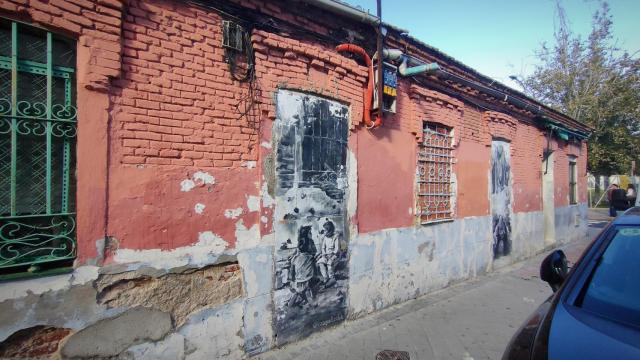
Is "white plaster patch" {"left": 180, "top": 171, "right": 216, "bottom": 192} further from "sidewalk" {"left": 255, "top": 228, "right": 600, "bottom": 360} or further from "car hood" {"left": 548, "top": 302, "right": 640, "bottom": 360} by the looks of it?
"car hood" {"left": 548, "top": 302, "right": 640, "bottom": 360}

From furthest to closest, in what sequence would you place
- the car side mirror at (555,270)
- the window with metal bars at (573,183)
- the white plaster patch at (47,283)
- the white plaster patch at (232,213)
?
the window with metal bars at (573,183) < the white plaster patch at (232,213) < the car side mirror at (555,270) < the white plaster patch at (47,283)

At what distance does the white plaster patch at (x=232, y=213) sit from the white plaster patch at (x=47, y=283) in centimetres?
116

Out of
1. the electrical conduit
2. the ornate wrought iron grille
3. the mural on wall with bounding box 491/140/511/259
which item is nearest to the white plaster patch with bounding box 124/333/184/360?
the electrical conduit

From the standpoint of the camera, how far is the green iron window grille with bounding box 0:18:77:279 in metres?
2.33

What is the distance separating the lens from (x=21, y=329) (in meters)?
2.27

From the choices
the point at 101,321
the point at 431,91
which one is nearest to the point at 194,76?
the point at 101,321

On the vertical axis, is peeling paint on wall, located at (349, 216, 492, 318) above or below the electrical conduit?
below

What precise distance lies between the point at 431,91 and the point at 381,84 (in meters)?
1.58

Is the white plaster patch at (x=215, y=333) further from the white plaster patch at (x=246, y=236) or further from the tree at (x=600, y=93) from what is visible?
the tree at (x=600, y=93)

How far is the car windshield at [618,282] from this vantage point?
1.83 meters

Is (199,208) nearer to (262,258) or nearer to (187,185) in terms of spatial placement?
(187,185)

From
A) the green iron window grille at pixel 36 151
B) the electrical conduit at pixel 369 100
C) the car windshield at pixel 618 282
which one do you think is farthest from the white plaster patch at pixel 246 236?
the car windshield at pixel 618 282

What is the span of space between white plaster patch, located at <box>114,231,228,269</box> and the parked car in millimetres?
2539

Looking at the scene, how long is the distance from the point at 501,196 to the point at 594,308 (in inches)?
252
